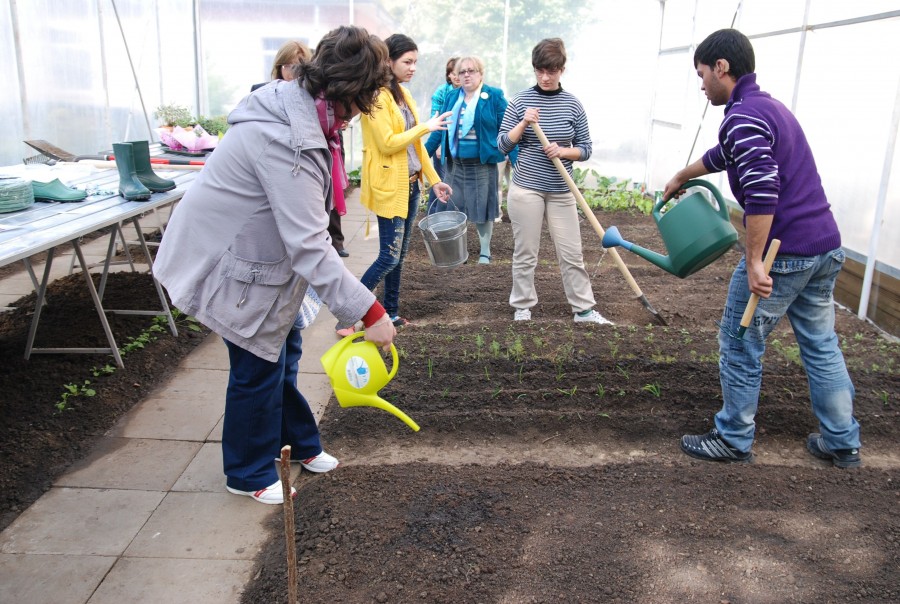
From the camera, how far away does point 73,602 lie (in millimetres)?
2258

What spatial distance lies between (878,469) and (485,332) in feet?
6.78

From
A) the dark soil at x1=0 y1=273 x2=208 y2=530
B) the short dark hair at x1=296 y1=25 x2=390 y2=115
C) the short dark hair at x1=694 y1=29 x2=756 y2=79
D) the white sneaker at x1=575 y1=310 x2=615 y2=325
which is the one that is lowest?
the dark soil at x1=0 y1=273 x2=208 y2=530

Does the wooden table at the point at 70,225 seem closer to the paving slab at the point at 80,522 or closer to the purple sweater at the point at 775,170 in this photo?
the paving slab at the point at 80,522

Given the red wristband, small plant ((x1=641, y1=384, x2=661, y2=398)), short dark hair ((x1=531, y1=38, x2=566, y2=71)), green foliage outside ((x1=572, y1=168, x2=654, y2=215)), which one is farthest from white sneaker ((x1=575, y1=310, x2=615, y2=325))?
green foliage outside ((x1=572, y1=168, x2=654, y2=215))

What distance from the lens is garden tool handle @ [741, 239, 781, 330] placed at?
8.99ft

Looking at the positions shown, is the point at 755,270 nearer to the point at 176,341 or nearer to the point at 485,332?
the point at 485,332

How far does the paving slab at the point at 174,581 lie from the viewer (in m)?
2.29

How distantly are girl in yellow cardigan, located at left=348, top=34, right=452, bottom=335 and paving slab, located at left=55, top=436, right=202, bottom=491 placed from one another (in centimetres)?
141

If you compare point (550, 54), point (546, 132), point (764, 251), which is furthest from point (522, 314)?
point (764, 251)

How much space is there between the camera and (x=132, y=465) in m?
3.10

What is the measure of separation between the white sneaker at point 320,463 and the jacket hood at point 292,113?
1.34 m

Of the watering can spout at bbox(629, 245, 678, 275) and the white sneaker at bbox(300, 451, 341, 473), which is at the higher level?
the watering can spout at bbox(629, 245, 678, 275)

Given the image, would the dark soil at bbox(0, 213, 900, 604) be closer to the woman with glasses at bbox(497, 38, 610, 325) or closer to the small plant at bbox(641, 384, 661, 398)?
the small plant at bbox(641, 384, 661, 398)

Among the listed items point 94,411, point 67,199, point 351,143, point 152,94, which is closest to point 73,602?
point 94,411
